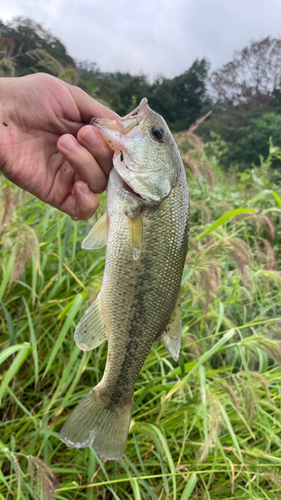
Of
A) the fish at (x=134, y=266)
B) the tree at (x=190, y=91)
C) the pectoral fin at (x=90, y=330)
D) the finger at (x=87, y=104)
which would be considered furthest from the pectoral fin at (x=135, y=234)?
the tree at (x=190, y=91)

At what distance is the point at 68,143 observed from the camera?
134 centimetres

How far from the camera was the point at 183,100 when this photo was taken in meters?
27.8

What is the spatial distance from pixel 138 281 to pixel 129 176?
421 millimetres

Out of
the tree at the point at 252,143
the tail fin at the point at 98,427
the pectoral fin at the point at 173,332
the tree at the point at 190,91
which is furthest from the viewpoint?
the tree at the point at 190,91

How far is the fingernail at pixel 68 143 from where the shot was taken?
52.7 inches

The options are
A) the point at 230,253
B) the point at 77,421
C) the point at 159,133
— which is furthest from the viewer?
the point at 230,253

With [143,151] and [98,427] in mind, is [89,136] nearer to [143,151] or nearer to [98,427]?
[143,151]

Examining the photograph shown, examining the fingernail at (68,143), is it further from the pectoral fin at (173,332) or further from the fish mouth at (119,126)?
the pectoral fin at (173,332)

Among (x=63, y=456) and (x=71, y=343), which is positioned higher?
(x=71, y=343)

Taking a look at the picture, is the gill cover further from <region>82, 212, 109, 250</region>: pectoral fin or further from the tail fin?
the tail fin

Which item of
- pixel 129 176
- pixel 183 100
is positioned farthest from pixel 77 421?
pixel 183 100

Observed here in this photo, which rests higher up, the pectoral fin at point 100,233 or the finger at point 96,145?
the finger at point 96,145

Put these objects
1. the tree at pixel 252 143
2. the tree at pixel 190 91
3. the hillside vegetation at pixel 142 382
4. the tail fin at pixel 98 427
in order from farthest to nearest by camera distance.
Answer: the tree at pixel 190 91
the tree at pixel 252 143
the hillside vegetation at pixel 142 382
the tail fin at pixel 98 427

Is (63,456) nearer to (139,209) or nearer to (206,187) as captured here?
(139,209)
